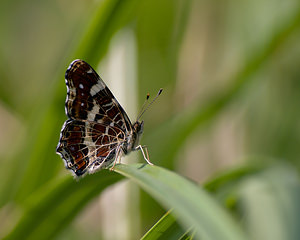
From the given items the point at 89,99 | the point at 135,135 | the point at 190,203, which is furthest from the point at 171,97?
the point at 190,203

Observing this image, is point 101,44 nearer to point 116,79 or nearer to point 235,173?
point 116,79

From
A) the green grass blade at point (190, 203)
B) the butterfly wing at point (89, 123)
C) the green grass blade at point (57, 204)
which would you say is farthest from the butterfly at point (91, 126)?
the green grass blade at point (190, 203)

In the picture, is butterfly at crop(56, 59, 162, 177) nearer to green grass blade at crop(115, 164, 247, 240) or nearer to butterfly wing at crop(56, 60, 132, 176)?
butterfly wing at crop(56, 60, 132, 176)

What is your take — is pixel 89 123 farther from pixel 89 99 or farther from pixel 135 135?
pixel 135 135

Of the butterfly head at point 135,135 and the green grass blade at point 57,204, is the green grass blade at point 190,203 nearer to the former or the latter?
the green grass blade at point 57,204

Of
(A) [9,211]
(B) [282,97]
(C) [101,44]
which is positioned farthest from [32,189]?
(B) [282,97]

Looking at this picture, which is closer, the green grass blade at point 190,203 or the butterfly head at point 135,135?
the green grass blade at point 190,203

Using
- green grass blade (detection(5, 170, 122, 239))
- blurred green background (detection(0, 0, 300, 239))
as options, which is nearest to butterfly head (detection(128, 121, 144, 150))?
blurred green background (detection(0, 0, 300, 239))
